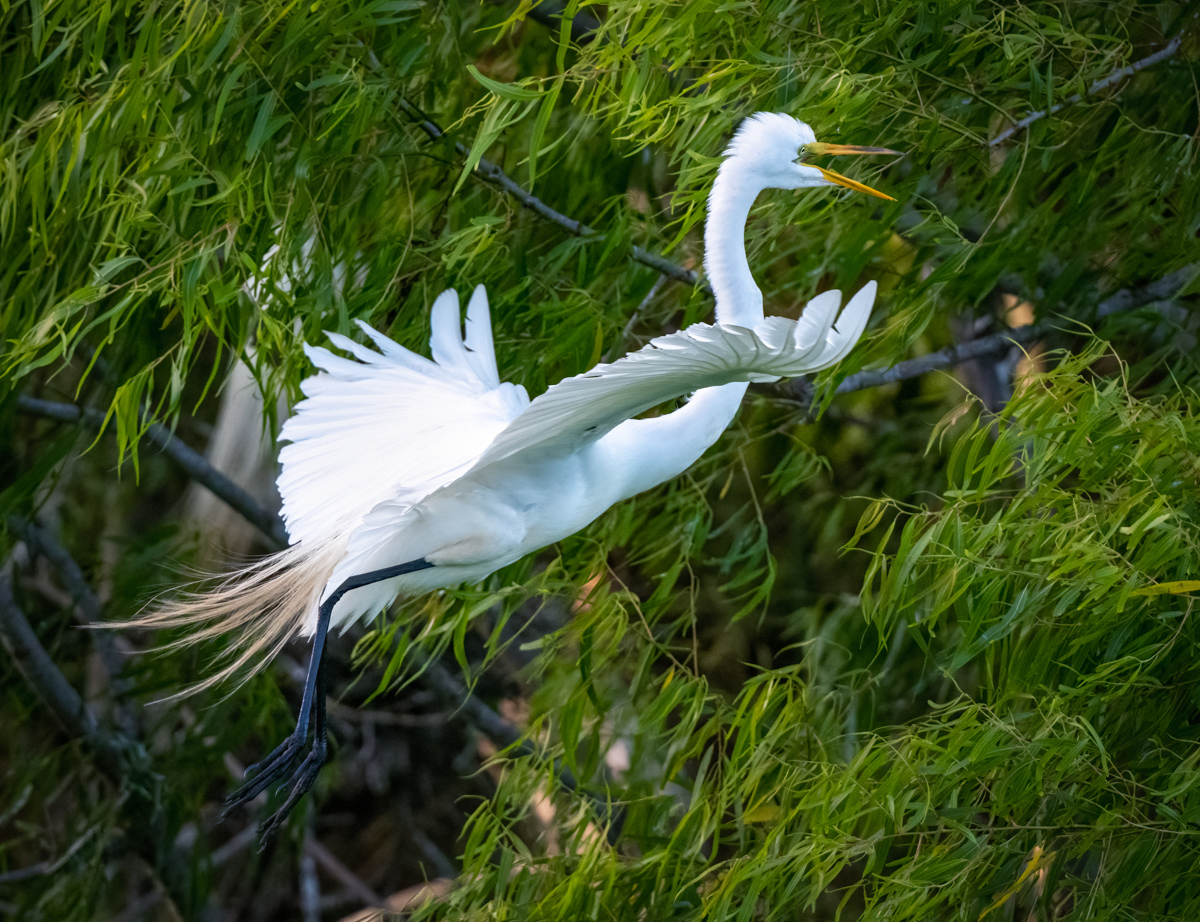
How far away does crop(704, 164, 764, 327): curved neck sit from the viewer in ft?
5.28

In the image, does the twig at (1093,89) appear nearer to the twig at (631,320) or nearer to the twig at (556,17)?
the twig at (631,320)

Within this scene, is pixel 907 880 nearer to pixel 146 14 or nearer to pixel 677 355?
pixel 677 355

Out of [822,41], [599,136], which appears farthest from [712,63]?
[599,136]

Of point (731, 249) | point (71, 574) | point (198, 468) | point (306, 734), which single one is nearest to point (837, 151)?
point (731, 249)

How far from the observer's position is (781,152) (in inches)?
65.5

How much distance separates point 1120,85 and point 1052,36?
30 cm

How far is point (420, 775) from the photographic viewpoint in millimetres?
5141

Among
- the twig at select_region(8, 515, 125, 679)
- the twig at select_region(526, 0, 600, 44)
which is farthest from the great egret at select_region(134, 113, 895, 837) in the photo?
the twig at select_region(8, 515, 125, 679)

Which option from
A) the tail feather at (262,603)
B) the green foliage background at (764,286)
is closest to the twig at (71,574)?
the green foliage background at (764,286)

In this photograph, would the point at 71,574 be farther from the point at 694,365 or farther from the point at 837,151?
the point at 694,365

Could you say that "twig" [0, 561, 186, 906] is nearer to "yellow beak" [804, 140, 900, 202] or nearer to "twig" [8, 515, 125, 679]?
"twig" [8, 515, 125, 679]

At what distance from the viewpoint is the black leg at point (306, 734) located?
163 cm

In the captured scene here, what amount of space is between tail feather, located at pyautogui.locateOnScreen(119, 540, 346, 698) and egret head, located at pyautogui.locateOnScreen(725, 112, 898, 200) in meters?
0.72

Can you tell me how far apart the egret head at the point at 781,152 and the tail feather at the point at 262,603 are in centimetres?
72
